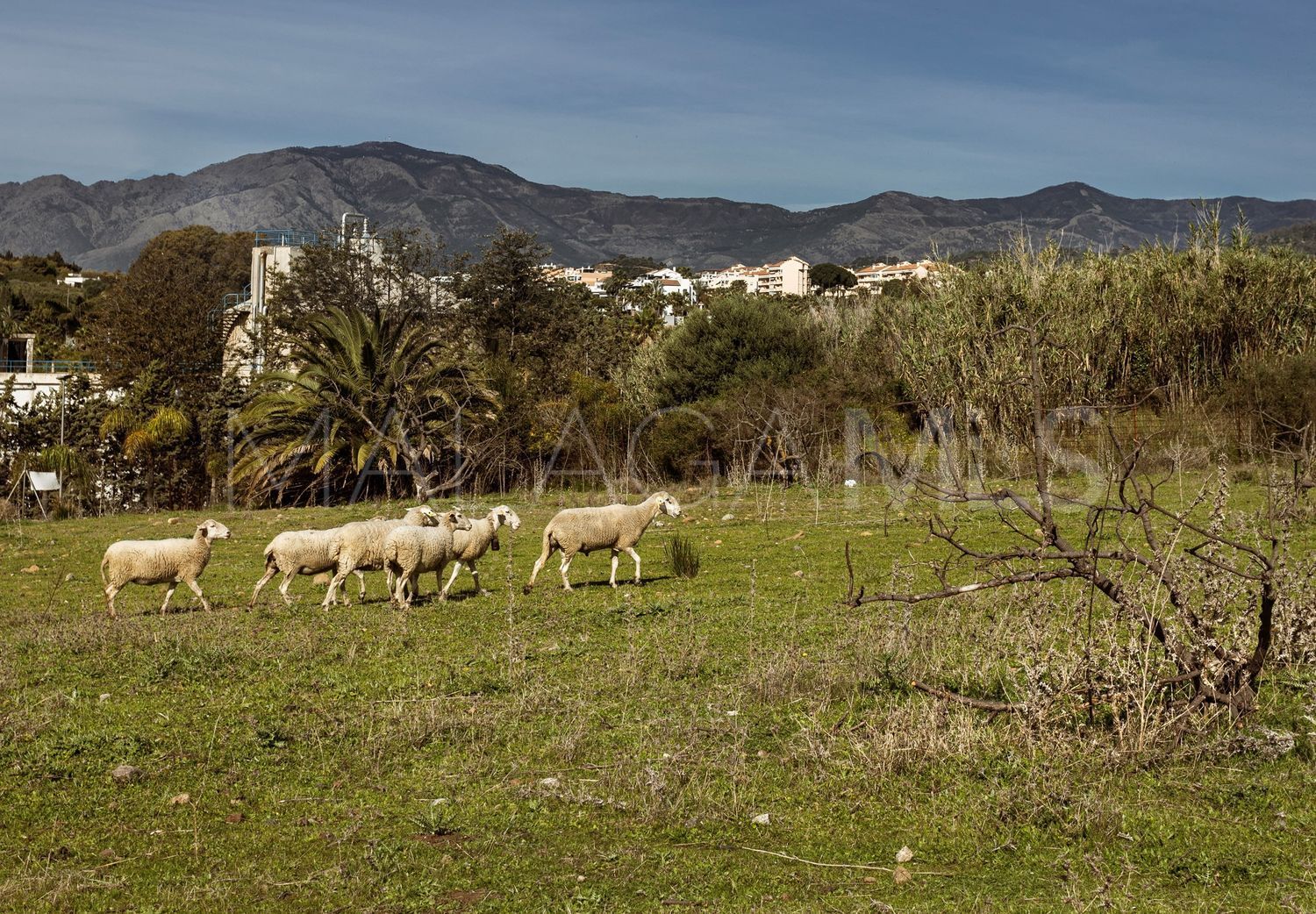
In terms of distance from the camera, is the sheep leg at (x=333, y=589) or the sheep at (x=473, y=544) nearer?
the sheep leg at (x=333, y=589)

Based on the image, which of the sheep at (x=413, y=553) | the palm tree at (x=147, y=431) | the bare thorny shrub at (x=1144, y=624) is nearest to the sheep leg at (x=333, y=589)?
the sheep at (x=413, y=553)

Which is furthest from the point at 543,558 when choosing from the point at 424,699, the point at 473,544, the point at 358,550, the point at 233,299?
the point at 233,299

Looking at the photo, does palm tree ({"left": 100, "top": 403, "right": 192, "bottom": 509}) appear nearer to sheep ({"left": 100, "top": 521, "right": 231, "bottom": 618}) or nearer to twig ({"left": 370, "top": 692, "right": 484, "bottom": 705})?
sheep ({"left": 100, "top": 521, "right": 231, "bottom": 618})

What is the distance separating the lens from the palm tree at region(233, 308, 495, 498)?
1205 inches

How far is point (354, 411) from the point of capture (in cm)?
3027

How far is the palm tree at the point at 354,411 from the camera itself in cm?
3061

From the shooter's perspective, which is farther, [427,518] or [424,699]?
[427,518]

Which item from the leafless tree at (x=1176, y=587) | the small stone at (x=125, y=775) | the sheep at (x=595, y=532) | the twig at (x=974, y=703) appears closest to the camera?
the leafless tree at (x=1176, y=587)

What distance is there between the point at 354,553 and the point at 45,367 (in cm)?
5378

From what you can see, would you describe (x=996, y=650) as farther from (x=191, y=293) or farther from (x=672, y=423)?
(x=191, y=293)

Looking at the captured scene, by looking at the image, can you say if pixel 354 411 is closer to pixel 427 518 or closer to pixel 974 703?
pixel 427 518

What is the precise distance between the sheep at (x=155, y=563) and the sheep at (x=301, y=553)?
0.78m

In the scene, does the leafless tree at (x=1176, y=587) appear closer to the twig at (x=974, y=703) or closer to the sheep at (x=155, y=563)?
the twig at (x=974, y=703)

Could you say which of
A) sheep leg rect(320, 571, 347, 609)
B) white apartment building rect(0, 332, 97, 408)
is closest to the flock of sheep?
sheep leg rect(320, 571, 347, 609)
